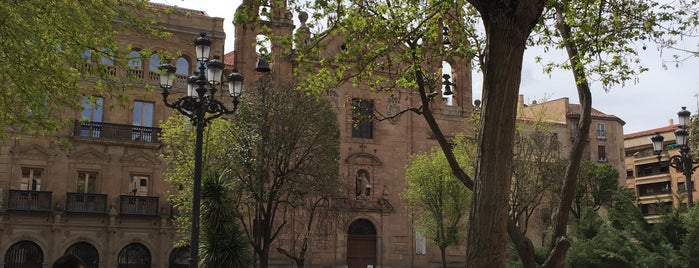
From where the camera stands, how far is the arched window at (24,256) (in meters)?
31.6

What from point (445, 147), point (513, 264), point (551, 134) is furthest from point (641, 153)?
point (445, 147)

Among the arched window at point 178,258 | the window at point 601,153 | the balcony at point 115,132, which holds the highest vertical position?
the window at point 601,153

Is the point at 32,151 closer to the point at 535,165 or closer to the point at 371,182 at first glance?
the point at 371,182

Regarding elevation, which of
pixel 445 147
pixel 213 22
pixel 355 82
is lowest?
pixel 445 147

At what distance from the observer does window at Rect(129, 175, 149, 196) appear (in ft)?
114

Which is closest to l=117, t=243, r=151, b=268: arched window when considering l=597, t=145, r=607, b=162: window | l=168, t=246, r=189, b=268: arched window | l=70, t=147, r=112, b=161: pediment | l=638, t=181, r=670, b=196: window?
l=168, t=246, r=189, b=268: arched window

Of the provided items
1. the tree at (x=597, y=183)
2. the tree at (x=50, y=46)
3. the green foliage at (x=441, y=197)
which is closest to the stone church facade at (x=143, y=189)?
the green foliage at (x=441, y=197)

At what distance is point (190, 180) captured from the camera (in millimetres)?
26422

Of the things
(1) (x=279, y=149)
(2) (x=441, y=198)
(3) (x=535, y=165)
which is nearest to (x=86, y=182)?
(1) (x=279, y=149)

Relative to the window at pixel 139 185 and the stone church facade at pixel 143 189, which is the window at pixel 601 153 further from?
the window at pixel 139 185

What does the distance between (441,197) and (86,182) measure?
16.3 meters

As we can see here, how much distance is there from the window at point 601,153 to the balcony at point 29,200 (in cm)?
3666

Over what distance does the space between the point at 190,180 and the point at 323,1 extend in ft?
58.7

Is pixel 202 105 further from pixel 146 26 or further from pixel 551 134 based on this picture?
pixel 551 134
